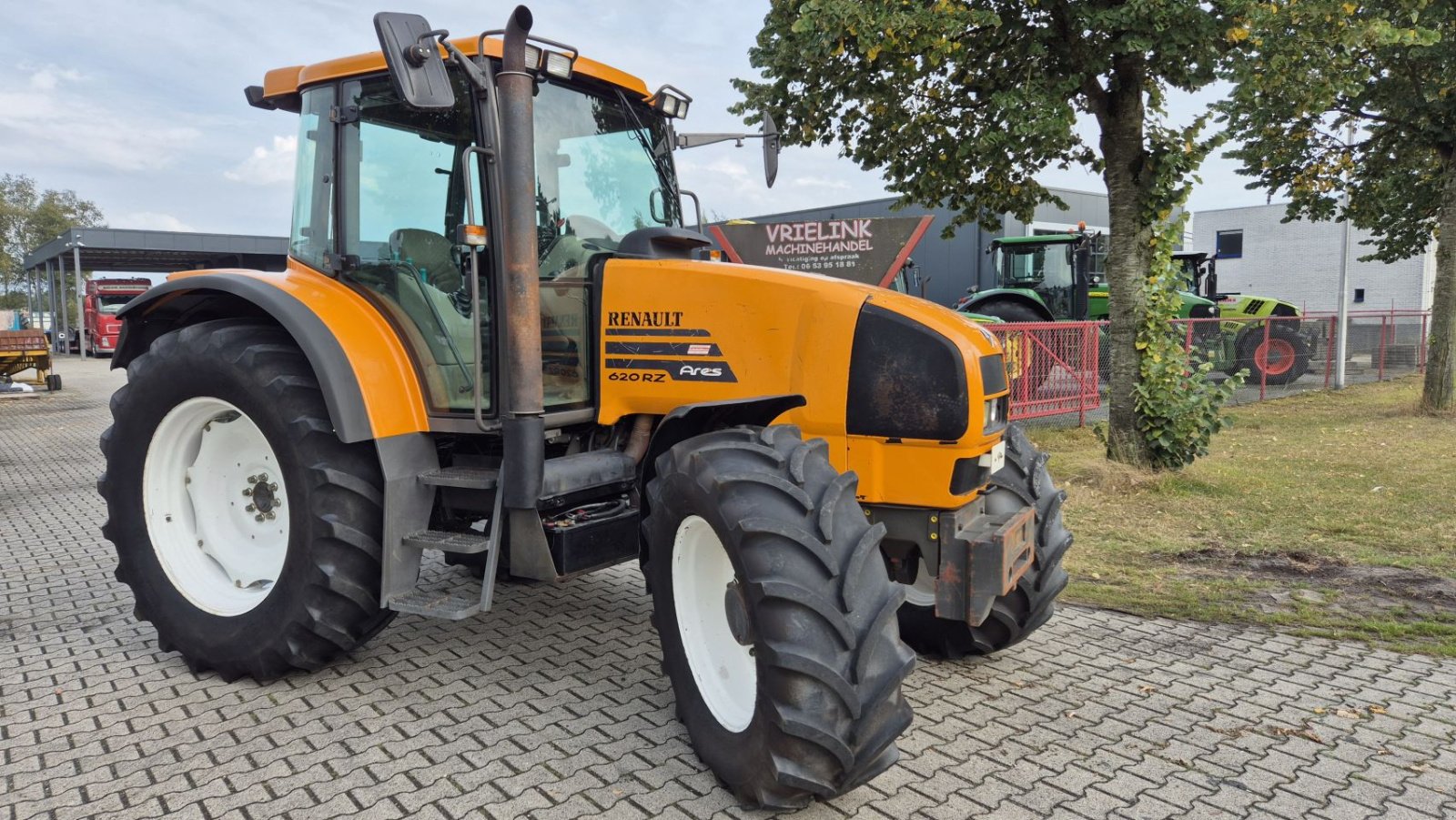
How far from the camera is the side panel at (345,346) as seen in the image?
3.56 metres

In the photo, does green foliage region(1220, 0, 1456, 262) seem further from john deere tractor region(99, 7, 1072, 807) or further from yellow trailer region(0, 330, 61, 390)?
yellow trailer region(0, 330, 61, 390)

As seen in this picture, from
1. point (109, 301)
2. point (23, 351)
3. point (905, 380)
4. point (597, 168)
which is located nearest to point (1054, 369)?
point (597, 168)

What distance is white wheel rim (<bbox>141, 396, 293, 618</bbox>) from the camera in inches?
Result: 159

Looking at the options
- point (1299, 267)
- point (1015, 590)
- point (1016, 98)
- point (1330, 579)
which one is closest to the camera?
point (1015, 590)

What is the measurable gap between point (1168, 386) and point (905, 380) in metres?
5.46

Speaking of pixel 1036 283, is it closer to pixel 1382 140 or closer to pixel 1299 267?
pixel 1382 140

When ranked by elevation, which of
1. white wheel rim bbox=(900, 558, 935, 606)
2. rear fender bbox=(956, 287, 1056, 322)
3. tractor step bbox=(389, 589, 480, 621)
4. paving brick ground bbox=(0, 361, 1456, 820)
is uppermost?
rear fender bbox=(956, 287, 1056, 322)

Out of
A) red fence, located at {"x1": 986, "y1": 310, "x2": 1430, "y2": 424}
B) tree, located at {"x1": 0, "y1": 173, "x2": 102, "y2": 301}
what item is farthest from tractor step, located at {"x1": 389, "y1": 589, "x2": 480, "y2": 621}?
tree, located at {"x1": 0, "y1": 173, "x2": 102, "y2": 301}

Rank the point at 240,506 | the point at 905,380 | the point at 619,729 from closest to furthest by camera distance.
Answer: the point at 905,380 → the point at 619,729 → the point at 240,506

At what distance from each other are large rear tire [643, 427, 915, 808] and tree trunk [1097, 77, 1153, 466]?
5739 millimetres

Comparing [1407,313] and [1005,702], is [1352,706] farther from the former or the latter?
[1407,313]

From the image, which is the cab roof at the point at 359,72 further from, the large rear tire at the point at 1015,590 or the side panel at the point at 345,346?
the large rear tire at the point at 1015,590

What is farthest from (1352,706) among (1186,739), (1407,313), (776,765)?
(1407,313)

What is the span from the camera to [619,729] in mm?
3396
